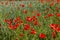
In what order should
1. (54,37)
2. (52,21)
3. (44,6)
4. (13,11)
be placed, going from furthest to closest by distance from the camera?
1. (44,6)
2. (13,11)
3. (52,21)
4. (54,37)

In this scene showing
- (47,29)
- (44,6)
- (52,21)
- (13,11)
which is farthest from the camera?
(44,6)

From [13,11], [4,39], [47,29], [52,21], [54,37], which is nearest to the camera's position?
[54,37]

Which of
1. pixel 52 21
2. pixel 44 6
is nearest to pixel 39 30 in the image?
pixel 52 21

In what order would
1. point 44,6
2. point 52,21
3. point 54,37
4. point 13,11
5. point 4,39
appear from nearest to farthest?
point 54,37
point 4,39
point 52,21
point 13,11
point 44,6

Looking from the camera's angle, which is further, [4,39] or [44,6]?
[44,6]

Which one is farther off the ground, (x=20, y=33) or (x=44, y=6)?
(x=20, y=33)

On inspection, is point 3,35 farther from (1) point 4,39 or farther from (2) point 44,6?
(2) point 44,6

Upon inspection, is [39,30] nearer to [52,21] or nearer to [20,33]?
[20,33]

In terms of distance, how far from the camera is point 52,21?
443cm

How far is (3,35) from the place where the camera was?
351 cm

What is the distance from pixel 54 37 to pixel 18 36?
478 mm

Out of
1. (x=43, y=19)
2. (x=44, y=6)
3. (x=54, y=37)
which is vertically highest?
(x=54, y=37)

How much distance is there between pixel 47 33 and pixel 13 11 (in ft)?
7.96

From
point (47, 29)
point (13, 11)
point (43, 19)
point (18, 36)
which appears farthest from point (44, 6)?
point (18, 36)
